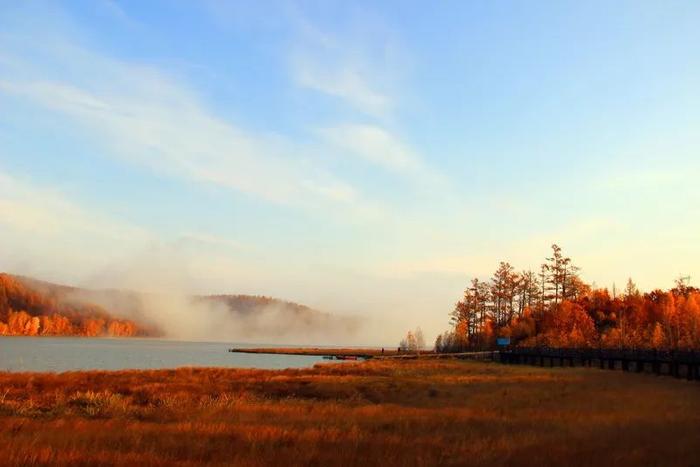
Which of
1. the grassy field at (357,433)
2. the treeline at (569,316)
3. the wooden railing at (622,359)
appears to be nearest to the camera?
the grassy field at (357,433)

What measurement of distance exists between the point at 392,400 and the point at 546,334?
94927 mm

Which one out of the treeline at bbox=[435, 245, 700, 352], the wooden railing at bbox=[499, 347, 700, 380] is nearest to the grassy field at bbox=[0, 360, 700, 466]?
the wooden railing at bbox=[499, 347, 700, 380]

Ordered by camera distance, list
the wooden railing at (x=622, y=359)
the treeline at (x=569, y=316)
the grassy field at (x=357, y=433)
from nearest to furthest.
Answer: the grassy field at (x=357, y=433), the wooden railing at (x=622, y=359), the treeline at (x=569, y=316)

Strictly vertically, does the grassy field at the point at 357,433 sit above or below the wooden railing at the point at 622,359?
below

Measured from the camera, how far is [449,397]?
105ft

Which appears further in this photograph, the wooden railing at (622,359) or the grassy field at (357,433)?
the wooden railing at (622,359)

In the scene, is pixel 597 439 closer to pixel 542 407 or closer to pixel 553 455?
pixel 553 455

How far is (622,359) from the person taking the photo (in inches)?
2793

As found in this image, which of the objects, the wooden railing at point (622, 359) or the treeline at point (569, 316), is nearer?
the wooden railing at point (622, 359)

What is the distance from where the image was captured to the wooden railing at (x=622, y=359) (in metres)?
56.4

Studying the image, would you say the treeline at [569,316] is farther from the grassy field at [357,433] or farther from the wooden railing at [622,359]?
the grassy field at [357,433]

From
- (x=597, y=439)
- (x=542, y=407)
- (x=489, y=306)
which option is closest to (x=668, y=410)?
(x=542, y=407)

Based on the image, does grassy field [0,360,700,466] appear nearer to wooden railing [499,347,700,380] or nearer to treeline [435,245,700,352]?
wooden railing [499,347,700,380]

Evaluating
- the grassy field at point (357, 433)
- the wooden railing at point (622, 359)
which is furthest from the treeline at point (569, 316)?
the grassy field at point (357, 433)
